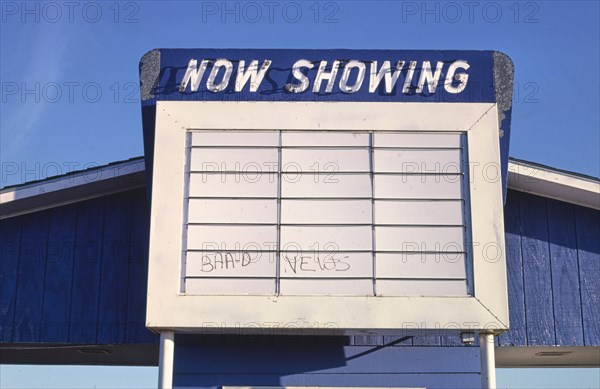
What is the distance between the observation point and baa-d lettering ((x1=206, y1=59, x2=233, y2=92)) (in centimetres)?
1276

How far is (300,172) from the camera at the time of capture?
40.5 feet

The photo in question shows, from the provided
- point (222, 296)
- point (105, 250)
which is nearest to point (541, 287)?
point (222, 296)

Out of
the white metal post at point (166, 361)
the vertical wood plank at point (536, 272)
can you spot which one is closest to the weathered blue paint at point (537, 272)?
the vertical wood plank at point (536, 272)

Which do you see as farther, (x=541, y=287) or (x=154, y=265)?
(x=541, y=287)

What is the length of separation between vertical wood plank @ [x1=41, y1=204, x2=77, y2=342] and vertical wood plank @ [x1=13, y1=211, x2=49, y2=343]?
0.30 ft

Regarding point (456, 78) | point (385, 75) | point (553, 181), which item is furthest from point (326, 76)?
point (553, 181)

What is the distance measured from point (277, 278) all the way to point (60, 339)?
3964 millimetres

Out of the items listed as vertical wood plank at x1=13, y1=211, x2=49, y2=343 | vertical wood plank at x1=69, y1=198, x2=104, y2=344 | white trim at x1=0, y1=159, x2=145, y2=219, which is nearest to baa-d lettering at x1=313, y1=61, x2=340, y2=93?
white trim at x1=0, y1=159, x2=145, y2=219

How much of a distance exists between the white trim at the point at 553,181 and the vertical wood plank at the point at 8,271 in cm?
746

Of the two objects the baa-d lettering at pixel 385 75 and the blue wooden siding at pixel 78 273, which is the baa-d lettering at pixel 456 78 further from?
the blue wooden siding at pixel 78 273

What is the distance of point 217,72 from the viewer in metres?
12.8

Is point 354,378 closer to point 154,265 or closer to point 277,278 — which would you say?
point 277,278

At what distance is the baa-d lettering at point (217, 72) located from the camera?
12758 millimetres

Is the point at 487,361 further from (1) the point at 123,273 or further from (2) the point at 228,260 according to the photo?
(1) the point at 123,273
